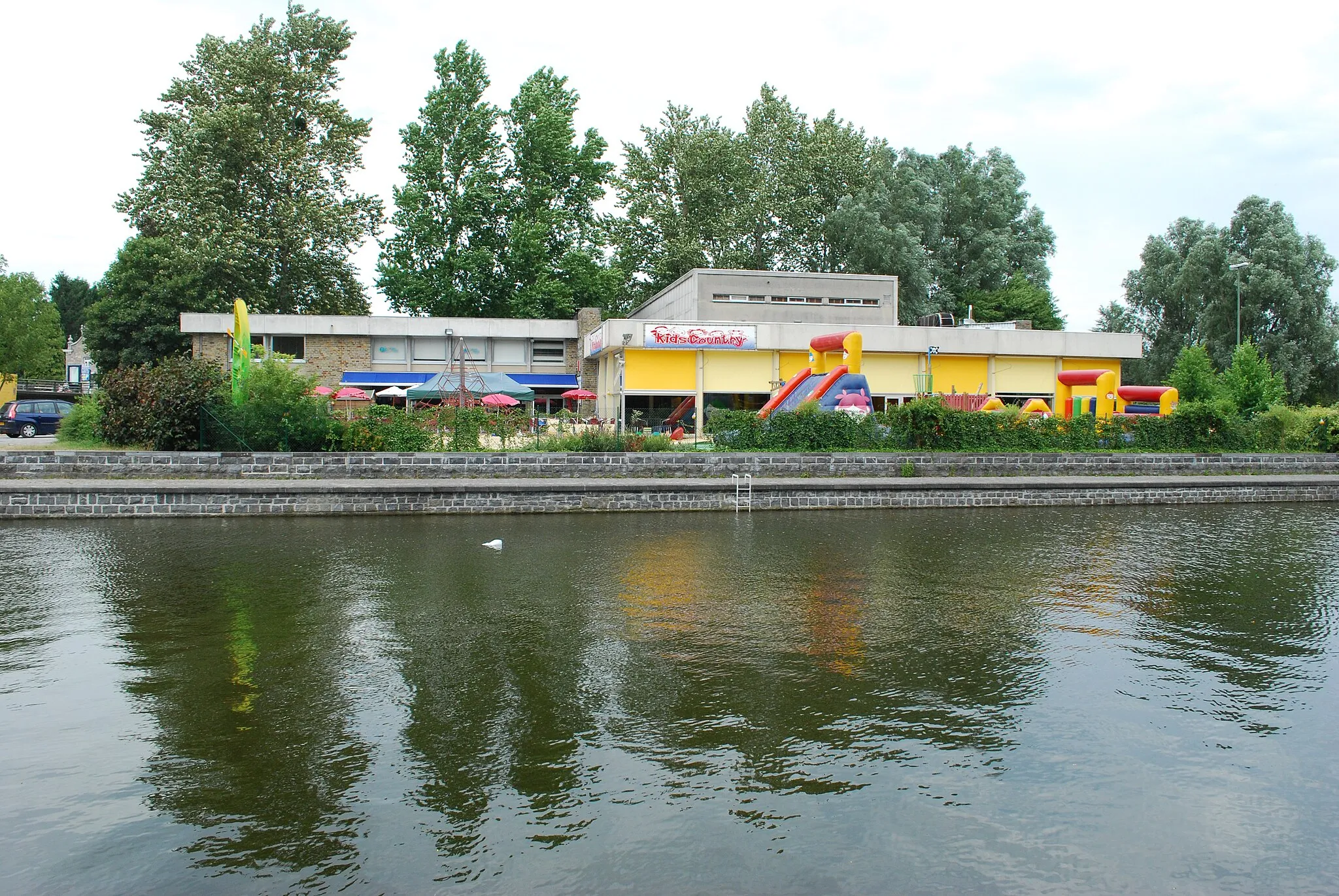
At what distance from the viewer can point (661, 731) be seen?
6355mm

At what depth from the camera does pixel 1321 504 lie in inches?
878

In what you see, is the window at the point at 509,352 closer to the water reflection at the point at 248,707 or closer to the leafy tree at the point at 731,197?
the leafy tree at the point at 731,197

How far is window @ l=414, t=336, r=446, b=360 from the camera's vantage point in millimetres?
43281

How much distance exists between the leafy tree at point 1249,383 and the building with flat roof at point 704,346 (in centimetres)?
422

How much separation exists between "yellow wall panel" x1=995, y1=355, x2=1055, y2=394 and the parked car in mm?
35369

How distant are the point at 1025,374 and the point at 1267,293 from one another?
66.4 feet

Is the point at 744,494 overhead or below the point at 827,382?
below

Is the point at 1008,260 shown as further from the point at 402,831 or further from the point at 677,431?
the point at 402,831

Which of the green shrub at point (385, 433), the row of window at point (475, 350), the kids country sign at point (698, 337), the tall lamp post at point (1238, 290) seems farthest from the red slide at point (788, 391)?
the row of window at point (475, 350)

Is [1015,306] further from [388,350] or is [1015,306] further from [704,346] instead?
[388,350]

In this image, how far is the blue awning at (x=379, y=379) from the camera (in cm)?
4194

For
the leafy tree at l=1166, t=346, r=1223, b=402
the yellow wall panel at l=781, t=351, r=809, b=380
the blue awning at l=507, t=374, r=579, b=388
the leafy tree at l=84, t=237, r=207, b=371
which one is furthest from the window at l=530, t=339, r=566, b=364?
the leafy tree at l=1166, t=346, r=1223, b=402

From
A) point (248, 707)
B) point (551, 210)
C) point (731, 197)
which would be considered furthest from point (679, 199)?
point (248, 707)

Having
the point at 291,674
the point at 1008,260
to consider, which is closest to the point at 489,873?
the point at 291,674
